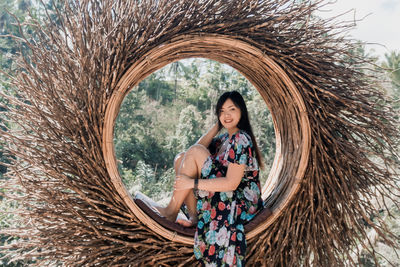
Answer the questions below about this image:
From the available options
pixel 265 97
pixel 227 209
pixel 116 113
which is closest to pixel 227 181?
A: pixel 227 209

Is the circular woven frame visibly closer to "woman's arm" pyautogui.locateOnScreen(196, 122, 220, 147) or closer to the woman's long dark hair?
the woman's long dark hair

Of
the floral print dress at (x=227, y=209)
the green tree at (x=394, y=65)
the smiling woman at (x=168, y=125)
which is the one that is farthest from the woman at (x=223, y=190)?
the smiling woman at (x=168, y=125)

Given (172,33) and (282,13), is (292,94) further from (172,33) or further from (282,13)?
(172,33)

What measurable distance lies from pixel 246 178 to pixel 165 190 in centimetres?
411

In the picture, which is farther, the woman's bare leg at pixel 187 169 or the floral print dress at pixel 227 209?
the woman's bare leg at pixel 187 169

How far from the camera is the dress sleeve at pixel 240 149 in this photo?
6.60 ft

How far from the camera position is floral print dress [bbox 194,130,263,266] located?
1.94 m

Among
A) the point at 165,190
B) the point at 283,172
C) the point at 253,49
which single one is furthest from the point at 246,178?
the point at 165,190

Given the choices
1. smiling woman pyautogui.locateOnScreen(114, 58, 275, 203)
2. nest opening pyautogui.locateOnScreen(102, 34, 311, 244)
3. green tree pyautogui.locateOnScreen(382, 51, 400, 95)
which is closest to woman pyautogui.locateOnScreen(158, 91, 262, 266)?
nest opening pyautogui.locateOnScreen(102, 34, 311, 244)

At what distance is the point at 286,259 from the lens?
82.4 inches

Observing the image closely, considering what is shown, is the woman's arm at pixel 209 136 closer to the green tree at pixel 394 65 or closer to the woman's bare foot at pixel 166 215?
the woman's bare foot at pixel 166 215

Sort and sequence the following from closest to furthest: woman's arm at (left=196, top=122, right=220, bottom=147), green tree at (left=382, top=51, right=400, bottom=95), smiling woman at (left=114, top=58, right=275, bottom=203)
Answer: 1. woman's arm at (left=196, top=122, right=220, bottom=147)
2. green tree at (left=382, top=51, right=400, bottom=95)
3. smiling woman at (left=114, top=58, right=275, bottom=203)

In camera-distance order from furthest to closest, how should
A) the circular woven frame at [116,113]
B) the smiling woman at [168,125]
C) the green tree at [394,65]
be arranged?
the smiling woman at [168,125]
the green tree at [394,65]
the circular woven frame at [116,113]

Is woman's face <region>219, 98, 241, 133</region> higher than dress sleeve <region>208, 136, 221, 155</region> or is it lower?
higher
